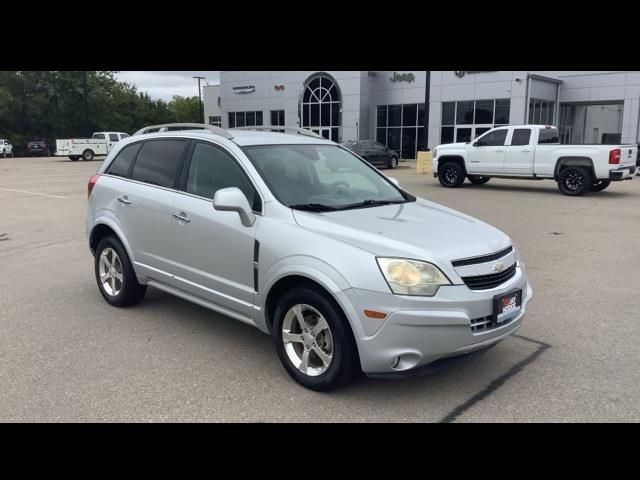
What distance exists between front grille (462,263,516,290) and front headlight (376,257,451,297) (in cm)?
19

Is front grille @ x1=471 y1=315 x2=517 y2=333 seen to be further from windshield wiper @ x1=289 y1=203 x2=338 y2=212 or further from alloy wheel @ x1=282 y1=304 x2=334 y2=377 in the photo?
windshield wiper @ x1=289 y1=203 x2=338 y2=212

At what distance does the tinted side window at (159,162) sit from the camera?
4.97 metres

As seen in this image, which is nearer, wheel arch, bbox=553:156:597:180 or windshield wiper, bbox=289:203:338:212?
windshield wiper, bbox=289:203:338:212

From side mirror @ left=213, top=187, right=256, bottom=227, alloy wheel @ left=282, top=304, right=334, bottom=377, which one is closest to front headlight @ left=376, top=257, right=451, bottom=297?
alloy wheel @ left=282, top=304, right=334, bottom=377

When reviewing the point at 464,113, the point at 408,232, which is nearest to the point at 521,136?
the point at 408,232

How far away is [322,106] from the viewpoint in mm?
40875

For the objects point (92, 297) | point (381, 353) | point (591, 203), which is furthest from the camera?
point (591, 203)

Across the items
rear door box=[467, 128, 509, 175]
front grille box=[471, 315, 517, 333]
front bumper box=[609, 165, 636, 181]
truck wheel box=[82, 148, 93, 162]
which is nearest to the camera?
front grille box=[471, 315, 517, 333]

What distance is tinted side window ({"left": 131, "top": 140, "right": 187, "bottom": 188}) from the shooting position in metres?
4.97

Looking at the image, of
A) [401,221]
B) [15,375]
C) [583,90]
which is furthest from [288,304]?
[583,90]

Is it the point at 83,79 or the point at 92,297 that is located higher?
the point at 83,79

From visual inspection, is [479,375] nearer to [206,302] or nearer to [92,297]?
[206,302]

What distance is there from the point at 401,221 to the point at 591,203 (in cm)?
1192

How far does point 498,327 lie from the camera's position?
3.67 m
